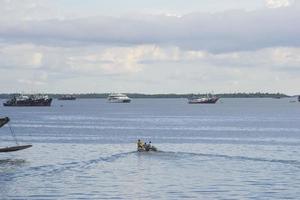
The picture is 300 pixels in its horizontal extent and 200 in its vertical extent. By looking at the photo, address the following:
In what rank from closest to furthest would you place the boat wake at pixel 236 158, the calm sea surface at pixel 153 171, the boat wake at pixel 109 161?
the calm sea surface at pixel 153 171 → the boat wake at pixel 109 161 → the boat wake at pixel 236 158

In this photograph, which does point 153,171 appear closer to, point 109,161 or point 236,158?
point 109,161

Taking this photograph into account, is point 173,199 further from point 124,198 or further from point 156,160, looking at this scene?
point 156,160

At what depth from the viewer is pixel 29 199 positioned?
48844 mm

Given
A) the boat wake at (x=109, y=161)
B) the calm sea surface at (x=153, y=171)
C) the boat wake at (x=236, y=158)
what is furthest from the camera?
the boat wake at (x=236, y=158)

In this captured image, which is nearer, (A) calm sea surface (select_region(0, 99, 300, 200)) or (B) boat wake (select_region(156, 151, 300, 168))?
(A) calm sea surface (select_region(0, 99, 300, 200))

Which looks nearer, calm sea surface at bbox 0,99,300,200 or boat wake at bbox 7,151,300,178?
calm sea surface at bbox 0,99,300,200

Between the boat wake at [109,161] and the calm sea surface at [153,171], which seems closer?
the calm sea surface at [153,171]

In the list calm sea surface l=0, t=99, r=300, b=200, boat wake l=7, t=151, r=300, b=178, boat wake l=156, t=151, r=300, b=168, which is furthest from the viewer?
boat wake l=156, t=151, r=300, b=168

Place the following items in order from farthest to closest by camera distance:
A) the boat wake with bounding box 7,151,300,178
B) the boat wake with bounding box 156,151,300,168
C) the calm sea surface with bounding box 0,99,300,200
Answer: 1. the boat wake with bounding box 156,151,300,168
2. the boat wake with bounding box 7,151,300,178
3. the calm sea surface with bounding box 0,99,300,200

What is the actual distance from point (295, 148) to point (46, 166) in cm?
3708

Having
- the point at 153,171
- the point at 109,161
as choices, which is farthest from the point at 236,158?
the point at 153,171

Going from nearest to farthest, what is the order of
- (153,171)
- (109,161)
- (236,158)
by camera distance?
1. (153,171)
2. (109,161)
3. (236,158)

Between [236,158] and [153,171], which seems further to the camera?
[236,158]

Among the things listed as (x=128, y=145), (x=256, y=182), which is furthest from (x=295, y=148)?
(x=256, y=182)
